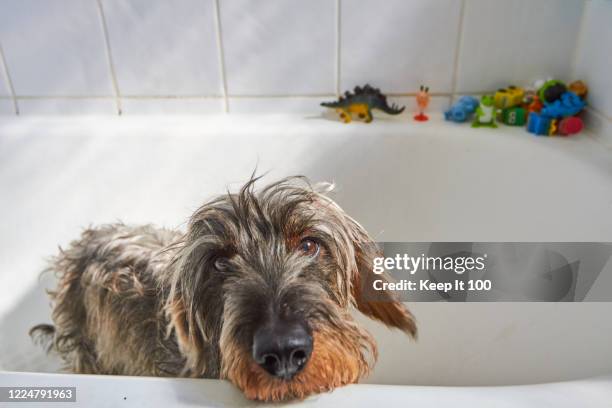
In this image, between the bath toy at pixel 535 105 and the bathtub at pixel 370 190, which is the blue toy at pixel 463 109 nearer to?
the bathtub at pixel 370 190

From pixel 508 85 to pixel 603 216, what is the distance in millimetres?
566

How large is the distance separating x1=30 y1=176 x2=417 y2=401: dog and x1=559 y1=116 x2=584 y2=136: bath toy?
31.8 inches

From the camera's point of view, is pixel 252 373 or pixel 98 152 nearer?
pixel 252 373

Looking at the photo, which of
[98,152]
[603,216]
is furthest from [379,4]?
[98,152]

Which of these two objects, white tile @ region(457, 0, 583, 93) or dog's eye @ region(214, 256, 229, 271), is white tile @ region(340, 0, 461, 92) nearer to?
white tile @ region(457, 0, 583, 93)

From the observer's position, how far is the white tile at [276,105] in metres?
1.66

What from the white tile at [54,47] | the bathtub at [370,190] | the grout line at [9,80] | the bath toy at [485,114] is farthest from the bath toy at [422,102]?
the grout line at [9,80]

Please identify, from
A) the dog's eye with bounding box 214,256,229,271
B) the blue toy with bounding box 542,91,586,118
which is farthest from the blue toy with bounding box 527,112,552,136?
A: the dog's eye with bounding box 214,256,229,271

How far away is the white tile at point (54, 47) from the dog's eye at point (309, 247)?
1.13m

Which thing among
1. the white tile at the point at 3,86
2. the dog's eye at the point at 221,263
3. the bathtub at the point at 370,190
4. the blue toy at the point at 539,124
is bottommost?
the bathtub at the point at 370,190

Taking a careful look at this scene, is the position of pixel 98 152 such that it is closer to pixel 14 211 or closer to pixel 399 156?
pixel 14 211

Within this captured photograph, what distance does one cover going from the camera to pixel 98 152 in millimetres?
1607

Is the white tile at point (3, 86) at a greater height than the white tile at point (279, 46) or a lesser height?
lesser

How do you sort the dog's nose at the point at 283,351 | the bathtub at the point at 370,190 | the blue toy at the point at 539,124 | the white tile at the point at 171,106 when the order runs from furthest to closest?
1. the white tile at the point at 171,106
2. the blue toy at the point at 539,124
3. the bathtub at the point at 370,190
4. the dog's nose at the point at 283,351
